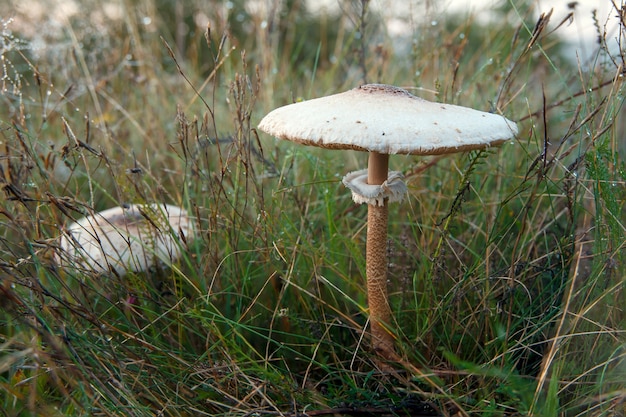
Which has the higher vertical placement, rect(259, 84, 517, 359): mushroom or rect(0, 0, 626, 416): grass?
rect(259, 84, 517, 359): mushroom

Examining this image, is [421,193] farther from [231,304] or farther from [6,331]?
[6,331]

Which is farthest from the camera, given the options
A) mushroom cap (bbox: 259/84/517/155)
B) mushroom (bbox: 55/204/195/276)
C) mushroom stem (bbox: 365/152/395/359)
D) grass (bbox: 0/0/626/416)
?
mushroom (bbox: 55/204/195/276)

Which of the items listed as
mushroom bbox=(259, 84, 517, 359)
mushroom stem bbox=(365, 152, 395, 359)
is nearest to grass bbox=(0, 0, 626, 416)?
mushroom stem bbox=(365, 152, 395, 359)

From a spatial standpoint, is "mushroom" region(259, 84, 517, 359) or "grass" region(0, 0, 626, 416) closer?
"mushroom" region(259, 84, 517, 359)

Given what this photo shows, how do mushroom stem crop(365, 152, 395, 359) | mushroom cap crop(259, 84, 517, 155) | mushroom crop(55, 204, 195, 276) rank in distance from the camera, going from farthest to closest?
mushroom crop(55, 204, 195, 276), mushroom stem crop(365, 152, 395, 359), mushroom cap crop(259, 84, 517, 155)

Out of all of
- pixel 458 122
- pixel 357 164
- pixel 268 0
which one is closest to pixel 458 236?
pixel 357 164

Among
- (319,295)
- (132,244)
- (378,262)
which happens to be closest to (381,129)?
(378,262)

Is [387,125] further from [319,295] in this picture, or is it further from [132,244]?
[132,244]

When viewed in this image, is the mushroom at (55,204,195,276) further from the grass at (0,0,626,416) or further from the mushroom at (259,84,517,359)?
the mushroom at (259,84,517,359)
